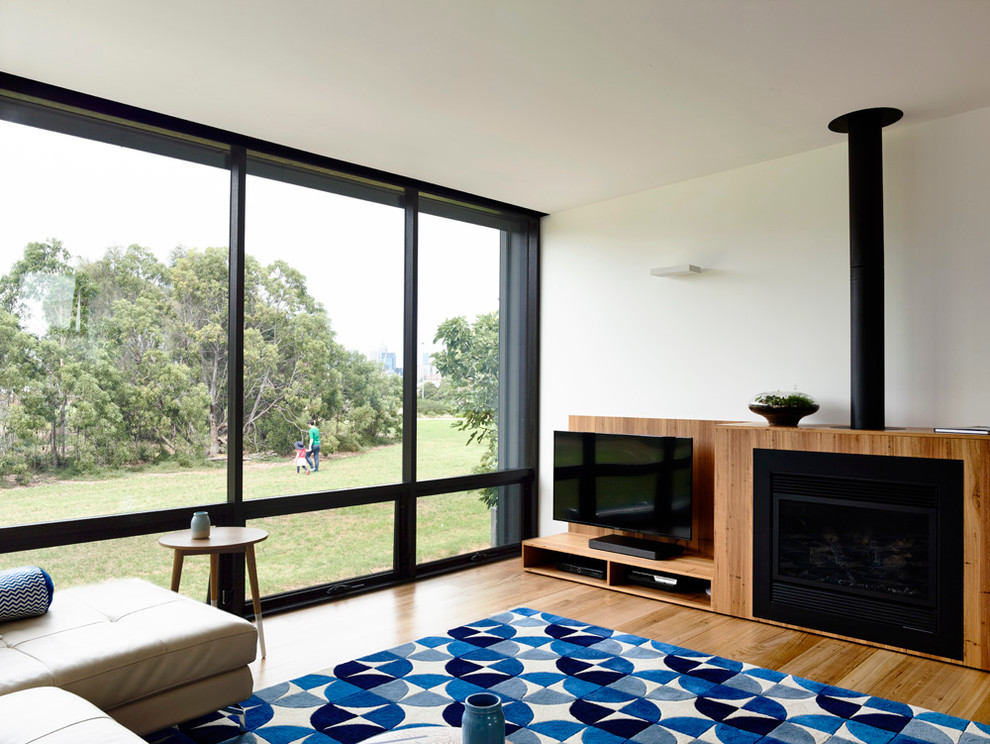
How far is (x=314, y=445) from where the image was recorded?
174 inches

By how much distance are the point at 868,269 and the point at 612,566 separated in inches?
90.2

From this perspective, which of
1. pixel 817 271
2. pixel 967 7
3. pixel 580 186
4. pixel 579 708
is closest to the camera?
pixel 967 7

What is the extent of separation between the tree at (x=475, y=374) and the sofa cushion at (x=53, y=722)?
341cm

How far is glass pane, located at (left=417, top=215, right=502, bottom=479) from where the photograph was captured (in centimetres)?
513

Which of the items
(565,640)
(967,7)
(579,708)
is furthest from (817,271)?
(579,708)

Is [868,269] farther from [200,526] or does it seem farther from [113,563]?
[113,563]

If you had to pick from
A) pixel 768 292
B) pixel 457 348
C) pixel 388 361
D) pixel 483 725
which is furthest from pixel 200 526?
pixel 768 292

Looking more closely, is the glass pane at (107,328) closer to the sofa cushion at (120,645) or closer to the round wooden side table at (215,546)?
the round wooden side table at (215,546)

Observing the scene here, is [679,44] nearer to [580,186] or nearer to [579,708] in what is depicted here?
[580,186]

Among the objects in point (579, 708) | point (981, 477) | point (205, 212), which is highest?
point (205, 212)

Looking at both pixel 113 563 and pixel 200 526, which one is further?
pixel 113 563

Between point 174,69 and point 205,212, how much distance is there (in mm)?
927

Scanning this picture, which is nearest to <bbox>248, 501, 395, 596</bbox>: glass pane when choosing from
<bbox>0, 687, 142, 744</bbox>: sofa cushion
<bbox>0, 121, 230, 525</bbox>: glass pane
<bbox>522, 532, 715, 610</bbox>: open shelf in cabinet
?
<bbox>0, 121, 230, 525</bbox>: glass pane

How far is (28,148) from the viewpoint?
343 centimetres
